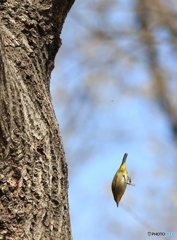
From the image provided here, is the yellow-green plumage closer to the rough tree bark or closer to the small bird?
the small bird

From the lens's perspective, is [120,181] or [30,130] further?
[120,181]

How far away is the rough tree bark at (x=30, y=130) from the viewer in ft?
6.38

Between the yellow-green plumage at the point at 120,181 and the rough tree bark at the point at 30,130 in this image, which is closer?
the rough tree bark at the point at 30,130

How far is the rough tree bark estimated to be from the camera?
1944 millimetres

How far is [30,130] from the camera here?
6.78 ft

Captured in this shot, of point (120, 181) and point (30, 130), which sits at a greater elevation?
point (120, 181)

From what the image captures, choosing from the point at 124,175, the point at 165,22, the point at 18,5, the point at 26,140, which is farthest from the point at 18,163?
the point at 165,22

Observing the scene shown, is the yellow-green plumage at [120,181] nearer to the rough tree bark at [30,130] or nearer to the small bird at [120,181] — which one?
the small bird at [120,181]

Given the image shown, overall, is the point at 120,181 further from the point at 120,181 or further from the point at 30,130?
the point at 30,130

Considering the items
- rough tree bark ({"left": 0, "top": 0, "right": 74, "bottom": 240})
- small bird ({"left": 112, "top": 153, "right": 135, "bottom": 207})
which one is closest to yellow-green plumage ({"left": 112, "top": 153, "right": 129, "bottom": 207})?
small bird ({"left": 112, "top": 153, "right": 135, "bottom": 207})

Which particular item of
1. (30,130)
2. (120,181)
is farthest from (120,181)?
(30,130)

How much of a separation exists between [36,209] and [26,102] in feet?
1.42

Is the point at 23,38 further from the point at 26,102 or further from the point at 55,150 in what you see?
the point at 55,150

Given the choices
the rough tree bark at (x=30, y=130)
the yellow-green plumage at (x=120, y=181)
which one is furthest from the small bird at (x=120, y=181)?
the rough tree bark at (x=30, y=130)
